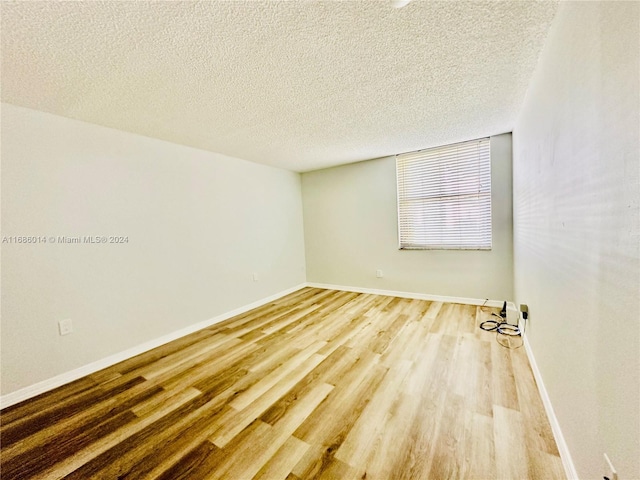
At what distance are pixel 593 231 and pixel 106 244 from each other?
3.34 m

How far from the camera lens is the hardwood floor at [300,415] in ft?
3.99

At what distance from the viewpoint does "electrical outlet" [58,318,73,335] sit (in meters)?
2.04

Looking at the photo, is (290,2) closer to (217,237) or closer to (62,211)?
(62,211)

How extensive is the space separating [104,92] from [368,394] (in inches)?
113

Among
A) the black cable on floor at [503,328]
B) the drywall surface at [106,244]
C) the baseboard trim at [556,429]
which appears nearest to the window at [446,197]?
the black cable on floor at [503,328]

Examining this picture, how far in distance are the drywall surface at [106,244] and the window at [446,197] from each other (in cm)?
247

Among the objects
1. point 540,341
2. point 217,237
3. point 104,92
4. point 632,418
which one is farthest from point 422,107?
point 217,237

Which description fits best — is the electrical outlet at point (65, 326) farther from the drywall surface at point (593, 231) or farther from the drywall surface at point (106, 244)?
the drywall surface at point (593, 231)

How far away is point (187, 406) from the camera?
167 cm

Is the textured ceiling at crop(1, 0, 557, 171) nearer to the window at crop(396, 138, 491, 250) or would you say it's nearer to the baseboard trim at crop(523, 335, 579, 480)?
the window at crop(396, 138, 491, 250)

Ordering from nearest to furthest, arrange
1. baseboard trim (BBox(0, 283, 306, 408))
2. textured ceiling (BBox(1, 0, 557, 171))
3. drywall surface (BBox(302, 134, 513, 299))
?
textured ceiling (BBox(1, 0, 557, 171)) → baseboard trim (BBox(0, 283, 306, 408)) → drywall surface (BBox(302, 134, 513, 299))

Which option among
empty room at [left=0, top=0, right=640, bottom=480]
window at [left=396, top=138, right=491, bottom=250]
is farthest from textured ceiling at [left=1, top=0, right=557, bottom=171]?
window at [left=396, top=138, right=491, bottom=250]

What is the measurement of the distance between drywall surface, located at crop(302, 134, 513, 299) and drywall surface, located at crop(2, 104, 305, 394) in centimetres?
148

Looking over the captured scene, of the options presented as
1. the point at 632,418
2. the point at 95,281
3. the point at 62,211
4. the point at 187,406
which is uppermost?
the point at 62,211
